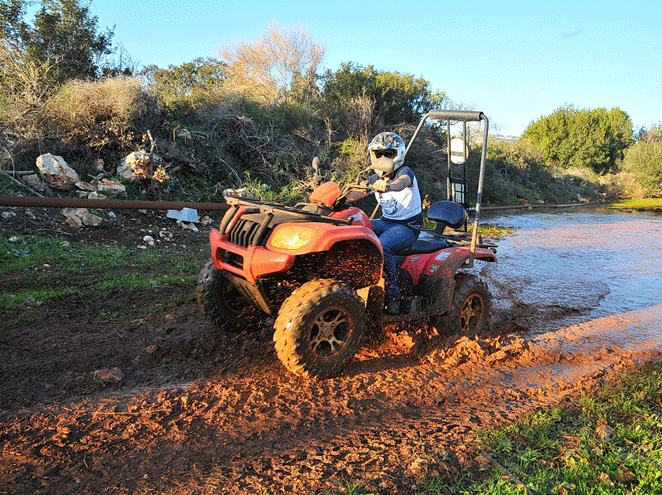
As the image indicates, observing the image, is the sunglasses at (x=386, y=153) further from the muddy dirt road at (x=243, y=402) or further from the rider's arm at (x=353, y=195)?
the muddy dirt road at (x=243, y=402)

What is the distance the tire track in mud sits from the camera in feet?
8.18

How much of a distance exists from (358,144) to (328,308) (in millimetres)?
12201

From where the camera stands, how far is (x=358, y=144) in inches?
590

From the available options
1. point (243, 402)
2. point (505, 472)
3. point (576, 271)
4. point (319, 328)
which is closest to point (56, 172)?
point (243, 402)

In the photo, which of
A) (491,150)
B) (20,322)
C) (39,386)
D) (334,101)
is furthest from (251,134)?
(491,150)

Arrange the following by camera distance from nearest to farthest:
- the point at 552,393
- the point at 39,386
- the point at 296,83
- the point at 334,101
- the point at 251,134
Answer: the point at 39,386 → the point at 552,393 → the point at 251,134 → the point at 334,101 → the point at 296,83

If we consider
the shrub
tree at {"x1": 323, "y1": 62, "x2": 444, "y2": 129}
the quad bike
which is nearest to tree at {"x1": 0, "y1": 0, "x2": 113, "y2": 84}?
the shrub

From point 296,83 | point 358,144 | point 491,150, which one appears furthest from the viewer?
point 491,150

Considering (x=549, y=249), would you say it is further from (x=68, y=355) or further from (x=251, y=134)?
(x=68, y=355)

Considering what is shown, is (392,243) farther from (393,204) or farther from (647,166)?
(647,166)

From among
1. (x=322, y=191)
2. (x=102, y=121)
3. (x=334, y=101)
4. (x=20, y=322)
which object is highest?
(x=334, y=101)

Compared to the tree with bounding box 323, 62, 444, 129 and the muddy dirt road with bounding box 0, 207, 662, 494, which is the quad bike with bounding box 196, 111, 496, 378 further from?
the tree with bounding box 323, 62, 444, 129

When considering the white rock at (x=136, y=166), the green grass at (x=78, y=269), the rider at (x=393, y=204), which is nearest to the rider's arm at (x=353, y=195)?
the rider at (x=393, y=204)

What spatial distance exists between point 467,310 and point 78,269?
16.5 ft
